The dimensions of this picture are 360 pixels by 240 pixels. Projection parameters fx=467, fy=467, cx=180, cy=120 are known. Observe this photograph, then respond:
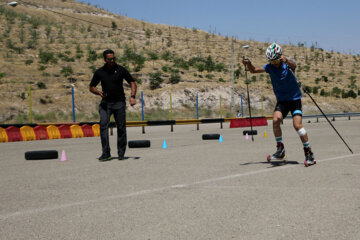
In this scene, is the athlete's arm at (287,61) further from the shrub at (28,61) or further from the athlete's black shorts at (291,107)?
the shrub at (28,61)

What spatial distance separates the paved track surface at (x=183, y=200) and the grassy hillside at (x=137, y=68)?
24539 mm

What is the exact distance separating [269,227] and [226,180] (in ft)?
8.51

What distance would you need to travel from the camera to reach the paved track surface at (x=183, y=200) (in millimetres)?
4020

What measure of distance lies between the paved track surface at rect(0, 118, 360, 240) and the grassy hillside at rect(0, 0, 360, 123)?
24.5m

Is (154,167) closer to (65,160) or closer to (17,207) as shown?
(65,160)

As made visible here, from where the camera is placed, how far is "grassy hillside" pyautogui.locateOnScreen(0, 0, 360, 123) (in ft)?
122

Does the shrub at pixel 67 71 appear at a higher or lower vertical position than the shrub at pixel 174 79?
higher

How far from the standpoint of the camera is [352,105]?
5509 centimetres

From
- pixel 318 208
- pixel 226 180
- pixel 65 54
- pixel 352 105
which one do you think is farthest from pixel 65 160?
pixel 352 105

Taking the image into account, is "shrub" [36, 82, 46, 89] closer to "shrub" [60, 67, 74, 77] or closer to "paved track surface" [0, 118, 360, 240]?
"shrub" [60, 67, 74, 77]

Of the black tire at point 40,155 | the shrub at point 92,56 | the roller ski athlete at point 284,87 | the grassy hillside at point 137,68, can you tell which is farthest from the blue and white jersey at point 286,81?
the shrub at point 92,56

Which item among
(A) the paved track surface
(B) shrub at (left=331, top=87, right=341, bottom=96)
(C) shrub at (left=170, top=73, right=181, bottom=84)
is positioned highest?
(C) shrub at (left=170, top=73, right=181, bottom=84)

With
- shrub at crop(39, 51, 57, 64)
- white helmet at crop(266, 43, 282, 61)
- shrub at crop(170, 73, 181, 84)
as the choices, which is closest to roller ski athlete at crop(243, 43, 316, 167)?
white helmet at crop(266, 43, 282, 61)

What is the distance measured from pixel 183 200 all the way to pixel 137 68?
4379cm
